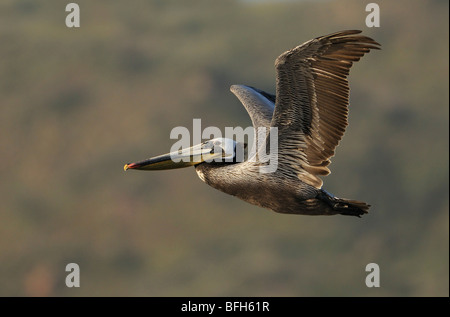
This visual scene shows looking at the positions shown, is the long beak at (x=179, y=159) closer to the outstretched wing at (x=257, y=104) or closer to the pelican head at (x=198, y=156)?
the pelican head at (x=198, y=156)

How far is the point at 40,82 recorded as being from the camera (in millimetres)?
93062


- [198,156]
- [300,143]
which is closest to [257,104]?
[198,156]

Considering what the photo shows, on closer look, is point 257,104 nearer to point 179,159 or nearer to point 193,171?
point 179,159

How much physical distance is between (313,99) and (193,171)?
7319 centimetres

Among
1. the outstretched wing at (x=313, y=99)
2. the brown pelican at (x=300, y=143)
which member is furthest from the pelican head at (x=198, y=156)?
the outstretched wing at (x=313, y=99)

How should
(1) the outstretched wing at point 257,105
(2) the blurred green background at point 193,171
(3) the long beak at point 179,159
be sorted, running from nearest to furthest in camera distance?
(3) the long beak at point 179,159, (1) the outstretched wing at point 257,105, (2) the blurred green background at point 193,171

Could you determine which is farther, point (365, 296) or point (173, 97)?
point (173, 97)

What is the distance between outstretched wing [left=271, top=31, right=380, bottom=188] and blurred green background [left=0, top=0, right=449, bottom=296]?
2539 inches

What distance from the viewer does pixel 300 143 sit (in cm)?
999

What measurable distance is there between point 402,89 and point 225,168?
8935 cm

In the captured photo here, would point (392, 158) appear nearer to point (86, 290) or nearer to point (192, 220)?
point (192, 220)

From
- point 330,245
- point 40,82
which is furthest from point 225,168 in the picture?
point 40,82

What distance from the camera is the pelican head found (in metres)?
10.5

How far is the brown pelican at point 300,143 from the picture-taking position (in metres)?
9.46
